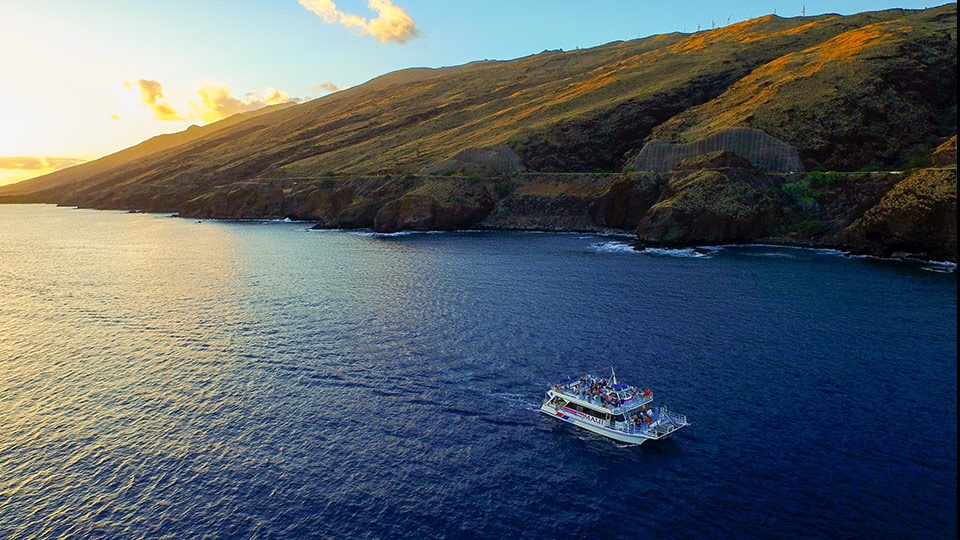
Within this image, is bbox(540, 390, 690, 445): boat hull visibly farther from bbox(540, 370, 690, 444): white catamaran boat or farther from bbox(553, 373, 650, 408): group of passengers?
bbox(553, 373, 650, 408): group of passengers

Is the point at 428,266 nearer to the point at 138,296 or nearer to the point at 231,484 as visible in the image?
the point at 138,296

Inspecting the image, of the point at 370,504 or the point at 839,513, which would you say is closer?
the point at 839,513

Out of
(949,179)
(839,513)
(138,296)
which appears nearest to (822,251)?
(949,179)

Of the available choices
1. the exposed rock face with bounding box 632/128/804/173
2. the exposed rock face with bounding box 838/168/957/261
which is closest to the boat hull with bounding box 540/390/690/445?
the exposed rock face with bounding box 838/168/957/261

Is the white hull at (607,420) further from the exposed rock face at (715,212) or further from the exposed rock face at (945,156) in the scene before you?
the exposed rock face at (945,156)

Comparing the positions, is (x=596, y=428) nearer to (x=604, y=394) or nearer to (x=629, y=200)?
(x=604, y=394)
